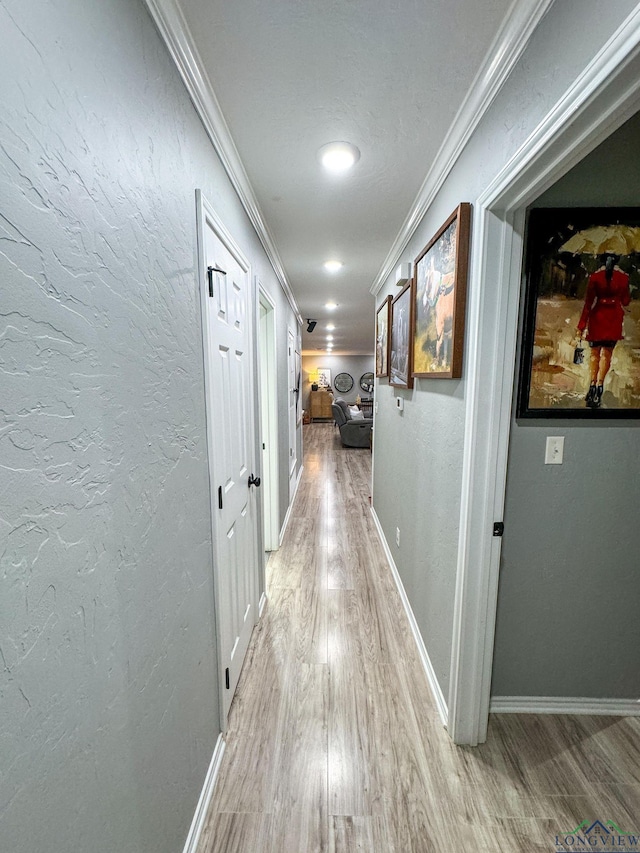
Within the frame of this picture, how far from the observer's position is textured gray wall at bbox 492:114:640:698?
1372 millimetres

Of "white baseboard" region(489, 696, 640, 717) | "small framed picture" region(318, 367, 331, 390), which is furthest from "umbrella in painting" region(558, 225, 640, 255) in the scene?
"small framed picture" region(318, 367, 331, 390)

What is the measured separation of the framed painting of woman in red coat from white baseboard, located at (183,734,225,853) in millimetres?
1773

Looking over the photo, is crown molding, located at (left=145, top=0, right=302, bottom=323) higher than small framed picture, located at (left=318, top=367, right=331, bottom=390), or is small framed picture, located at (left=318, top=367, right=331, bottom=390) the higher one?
crown molding, located at (left=145, top=0, right=302, bottom=323)

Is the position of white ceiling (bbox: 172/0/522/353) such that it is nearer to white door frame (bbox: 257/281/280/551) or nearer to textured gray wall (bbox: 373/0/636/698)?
textured gray wall (bbox: 373/0/636/698)

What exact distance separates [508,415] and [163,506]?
1186 mm

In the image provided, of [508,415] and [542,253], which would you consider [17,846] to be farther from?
[542,253]

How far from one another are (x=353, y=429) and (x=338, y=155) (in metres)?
5.93

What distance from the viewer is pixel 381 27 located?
949mm

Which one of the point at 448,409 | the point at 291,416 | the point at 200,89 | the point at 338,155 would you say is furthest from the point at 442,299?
the point at 291,416

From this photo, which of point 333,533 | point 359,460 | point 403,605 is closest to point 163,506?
point 403,605

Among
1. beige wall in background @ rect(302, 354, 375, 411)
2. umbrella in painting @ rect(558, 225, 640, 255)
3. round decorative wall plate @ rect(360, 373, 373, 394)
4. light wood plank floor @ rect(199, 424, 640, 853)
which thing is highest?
beige wall in background @ rect(302, 354, 375, 411)

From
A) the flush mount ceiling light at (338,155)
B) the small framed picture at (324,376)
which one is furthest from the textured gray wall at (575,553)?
the small framed picture at (324,376)

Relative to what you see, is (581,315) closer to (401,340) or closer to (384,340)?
(401,340)

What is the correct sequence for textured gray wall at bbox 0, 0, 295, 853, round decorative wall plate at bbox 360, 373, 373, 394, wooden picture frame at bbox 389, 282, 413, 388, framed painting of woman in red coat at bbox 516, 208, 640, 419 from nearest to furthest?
textured gray wall at bbox 0, 0, 295, 853
framed painting of woman in red coat at bbox 516, 208, 640, 419
wooden picture frame at bbox 389, 282, 413, 388
round decorative wall plate at bbox 360, 373, 373, 394
